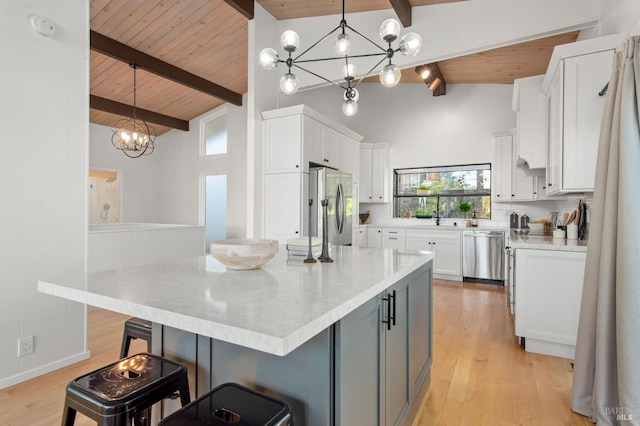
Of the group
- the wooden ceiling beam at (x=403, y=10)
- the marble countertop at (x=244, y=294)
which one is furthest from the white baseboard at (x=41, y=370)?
the wooden ceiling beam at (x=403, y=10)

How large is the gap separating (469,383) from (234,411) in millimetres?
1929

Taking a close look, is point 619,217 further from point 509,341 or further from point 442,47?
point 442,47

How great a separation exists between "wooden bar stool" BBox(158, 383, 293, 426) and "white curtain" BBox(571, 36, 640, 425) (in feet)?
5.50

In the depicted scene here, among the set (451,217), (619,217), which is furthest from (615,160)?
(451,217)

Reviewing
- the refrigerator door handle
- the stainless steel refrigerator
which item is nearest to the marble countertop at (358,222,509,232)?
the stainless steel refrigerator

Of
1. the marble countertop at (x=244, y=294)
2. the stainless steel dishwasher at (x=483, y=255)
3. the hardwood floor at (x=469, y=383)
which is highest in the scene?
the marble countertop at (x=244, y=294)

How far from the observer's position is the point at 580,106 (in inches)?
102

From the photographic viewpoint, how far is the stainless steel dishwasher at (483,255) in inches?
210

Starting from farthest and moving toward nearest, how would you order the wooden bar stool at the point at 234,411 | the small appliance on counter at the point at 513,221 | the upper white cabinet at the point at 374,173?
the upper white cabinet at the point at 374,173, the small appliance on counter at the point at 513,221, the wooden bar stool at the point at 234,411

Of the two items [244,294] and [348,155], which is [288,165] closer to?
[348,155]

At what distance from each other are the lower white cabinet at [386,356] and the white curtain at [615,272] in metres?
0.86

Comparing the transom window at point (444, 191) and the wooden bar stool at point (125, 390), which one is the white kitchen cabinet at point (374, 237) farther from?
the wooden bar stool at point (125, 390)

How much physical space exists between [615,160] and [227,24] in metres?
4.39

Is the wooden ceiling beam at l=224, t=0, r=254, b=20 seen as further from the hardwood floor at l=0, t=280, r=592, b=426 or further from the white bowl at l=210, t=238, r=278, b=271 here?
the hardwood floor at l=0, t=280, r=592, b=426
